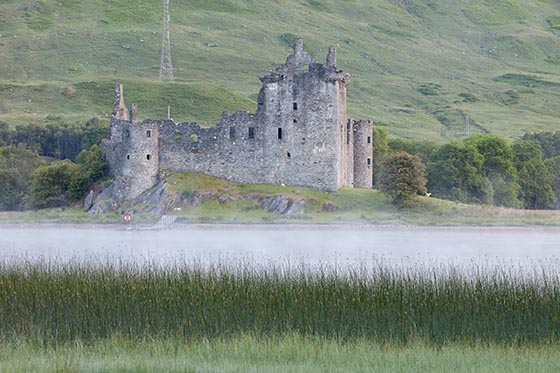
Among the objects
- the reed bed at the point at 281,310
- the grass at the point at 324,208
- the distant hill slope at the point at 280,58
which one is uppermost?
the distant hill slope at the point at 280,58

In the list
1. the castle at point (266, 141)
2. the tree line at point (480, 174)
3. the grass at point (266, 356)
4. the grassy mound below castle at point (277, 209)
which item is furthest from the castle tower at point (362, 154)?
the grass at point (266, 356)

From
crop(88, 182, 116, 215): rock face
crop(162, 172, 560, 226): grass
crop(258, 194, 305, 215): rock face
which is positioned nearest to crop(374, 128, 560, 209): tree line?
crop(162, 172, 560, 226): grass

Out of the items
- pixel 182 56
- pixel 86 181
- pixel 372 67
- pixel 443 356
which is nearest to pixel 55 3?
pixel 182 56

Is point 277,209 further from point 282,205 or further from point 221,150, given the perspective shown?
point 221,150

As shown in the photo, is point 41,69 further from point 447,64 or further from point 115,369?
point 115,369

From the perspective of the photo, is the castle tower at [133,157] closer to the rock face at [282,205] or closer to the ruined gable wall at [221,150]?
the ruined gable wall at [221,150]

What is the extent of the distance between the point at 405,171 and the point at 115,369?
1551 inches

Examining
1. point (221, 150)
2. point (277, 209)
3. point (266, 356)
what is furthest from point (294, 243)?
point (266, 356)

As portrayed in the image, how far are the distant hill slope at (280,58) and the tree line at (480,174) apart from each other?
35.5m

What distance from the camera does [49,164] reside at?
73375 mm

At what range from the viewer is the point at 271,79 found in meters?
57.7

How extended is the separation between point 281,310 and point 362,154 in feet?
133

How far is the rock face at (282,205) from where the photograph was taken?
54.9m

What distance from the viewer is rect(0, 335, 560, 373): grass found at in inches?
747
